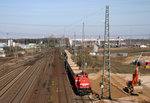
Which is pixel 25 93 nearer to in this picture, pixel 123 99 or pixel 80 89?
pixel 80 89

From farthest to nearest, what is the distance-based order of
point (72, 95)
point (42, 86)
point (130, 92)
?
point (42, 86)
point (130, 92)
point (72, 95)

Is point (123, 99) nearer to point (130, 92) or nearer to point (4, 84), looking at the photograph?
point (130, 92)

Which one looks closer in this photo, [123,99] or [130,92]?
[123,99]

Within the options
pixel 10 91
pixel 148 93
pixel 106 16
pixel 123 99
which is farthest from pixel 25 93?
pixel 148 93

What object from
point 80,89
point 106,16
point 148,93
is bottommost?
point 148,93

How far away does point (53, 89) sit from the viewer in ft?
67.8

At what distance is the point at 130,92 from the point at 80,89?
6423mm

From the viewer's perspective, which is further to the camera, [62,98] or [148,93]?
[148,93]

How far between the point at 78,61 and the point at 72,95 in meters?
23.9

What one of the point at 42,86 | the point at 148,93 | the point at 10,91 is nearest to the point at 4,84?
the point at 10,91

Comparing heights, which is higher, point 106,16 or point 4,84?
point 106,16

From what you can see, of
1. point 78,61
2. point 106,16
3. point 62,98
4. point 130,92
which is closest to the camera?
point 106,16

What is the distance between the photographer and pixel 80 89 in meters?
17.9

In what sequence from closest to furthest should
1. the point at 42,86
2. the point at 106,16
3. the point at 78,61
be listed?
the point at 106,16 → the point at 42,86 → the point at 78,61
